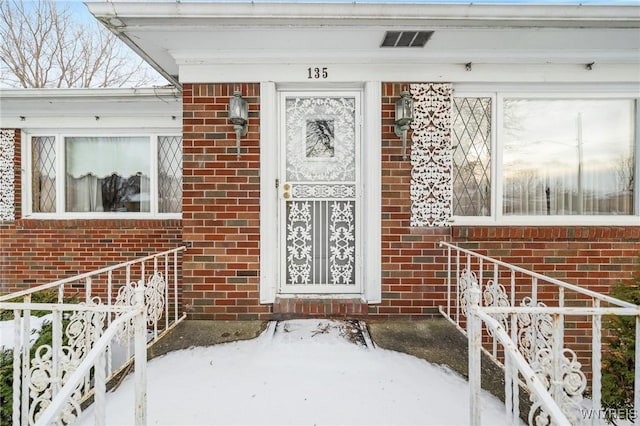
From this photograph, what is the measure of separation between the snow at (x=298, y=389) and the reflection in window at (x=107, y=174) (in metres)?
2.79

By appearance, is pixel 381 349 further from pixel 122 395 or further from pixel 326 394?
pixel 122 395

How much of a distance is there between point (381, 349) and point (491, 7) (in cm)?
272

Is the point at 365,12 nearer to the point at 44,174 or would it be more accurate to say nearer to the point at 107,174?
the point at 107,174

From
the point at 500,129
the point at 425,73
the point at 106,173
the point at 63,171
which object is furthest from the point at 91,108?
the point at 500,129

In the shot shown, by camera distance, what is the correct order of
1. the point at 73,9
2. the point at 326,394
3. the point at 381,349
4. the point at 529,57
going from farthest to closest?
the point at 73,9 → the point at 529,57 → the point at 381,349 → the point at 326,394

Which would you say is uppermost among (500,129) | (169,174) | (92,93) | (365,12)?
(365,12)

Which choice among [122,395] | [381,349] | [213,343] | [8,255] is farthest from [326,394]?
[8,255]

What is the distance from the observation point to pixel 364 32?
8.57ft

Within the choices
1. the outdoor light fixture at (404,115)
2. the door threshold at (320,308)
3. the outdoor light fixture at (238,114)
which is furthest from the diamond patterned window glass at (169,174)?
the outdoor light fixture at (404,115)

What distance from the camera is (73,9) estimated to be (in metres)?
9.11

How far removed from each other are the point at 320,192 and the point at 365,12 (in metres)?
1.53

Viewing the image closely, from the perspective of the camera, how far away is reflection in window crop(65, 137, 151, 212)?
14.2ft

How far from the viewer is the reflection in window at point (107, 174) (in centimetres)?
434

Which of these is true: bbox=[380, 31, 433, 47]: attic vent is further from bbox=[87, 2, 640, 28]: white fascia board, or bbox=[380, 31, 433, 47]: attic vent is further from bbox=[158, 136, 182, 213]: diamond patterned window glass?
bbox=[158, 136, 182, 213]: diamond patterned window glass
